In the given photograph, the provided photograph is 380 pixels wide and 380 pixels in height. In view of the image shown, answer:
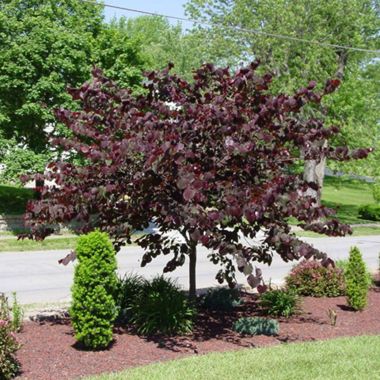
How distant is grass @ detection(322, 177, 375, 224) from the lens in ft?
118

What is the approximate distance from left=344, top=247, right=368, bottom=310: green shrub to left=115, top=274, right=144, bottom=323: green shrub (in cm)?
345

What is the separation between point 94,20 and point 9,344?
1804 centimetres

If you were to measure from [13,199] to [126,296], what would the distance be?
17106 millimetres

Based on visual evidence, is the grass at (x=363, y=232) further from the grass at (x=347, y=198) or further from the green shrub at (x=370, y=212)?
the green shrub at (x=370, y=212)

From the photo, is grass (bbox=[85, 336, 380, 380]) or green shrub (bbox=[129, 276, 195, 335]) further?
green shrub (bbox=[129, 276, 195, 335])

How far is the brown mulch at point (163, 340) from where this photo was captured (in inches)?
289

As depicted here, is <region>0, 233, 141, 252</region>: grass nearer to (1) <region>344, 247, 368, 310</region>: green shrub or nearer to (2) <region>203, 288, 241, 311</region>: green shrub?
(2) <region>203, 288, 241, 311</region>: green shrub

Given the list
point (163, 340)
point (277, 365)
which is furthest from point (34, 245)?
point (277, 365)

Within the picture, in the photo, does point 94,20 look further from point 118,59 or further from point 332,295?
point 332,295

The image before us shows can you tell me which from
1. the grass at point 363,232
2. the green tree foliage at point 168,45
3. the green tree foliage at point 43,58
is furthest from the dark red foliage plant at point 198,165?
the grass at point 363,232

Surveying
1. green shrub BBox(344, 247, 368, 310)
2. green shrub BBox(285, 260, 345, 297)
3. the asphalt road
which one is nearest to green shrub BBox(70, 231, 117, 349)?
the asphalt road

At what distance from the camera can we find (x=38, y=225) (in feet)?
29.5

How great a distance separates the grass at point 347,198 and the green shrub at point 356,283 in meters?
23.4

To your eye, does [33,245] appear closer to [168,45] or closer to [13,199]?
[13,199]
